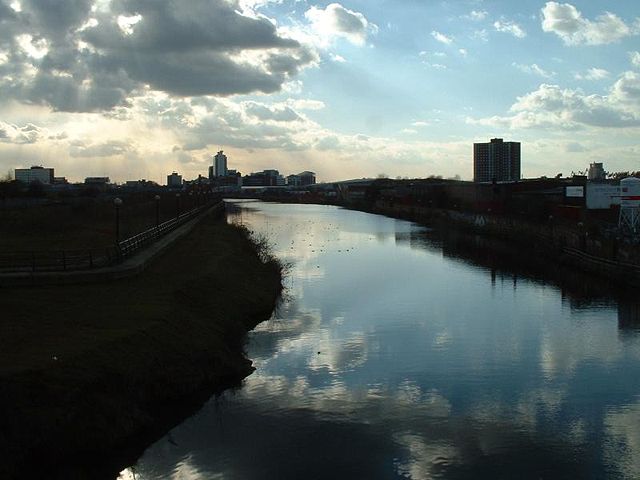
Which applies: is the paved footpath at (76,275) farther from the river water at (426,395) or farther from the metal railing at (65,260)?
the river water at (426,395)

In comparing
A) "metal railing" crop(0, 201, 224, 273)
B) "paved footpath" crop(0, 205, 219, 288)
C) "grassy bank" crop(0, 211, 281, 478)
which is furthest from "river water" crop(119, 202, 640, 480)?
"metal railing" crop(0, 201, 224, 273)

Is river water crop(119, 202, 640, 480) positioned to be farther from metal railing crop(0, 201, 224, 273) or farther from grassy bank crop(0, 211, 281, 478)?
metal railing crop(0, 201, 224, 273)

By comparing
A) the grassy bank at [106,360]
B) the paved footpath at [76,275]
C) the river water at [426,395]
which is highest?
the paved footpath at [76,275]

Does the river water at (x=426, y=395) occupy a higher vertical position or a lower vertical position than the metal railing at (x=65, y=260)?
lower

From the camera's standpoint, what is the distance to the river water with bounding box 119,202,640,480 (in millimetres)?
14055

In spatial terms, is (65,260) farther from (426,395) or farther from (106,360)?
(426,395)

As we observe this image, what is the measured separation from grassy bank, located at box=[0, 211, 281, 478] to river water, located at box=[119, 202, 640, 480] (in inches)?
36.0

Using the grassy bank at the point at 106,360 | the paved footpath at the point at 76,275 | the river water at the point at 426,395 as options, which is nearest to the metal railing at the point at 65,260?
the paved footpath at the point at 76,275

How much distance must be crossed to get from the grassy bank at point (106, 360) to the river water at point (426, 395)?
91 centimetres

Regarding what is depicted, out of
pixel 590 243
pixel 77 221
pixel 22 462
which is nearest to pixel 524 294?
pixel 590 243

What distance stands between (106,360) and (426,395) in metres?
8.36

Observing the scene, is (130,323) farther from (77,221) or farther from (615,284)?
(77,221)

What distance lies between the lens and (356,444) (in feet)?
48.9

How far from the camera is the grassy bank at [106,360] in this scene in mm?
13242
